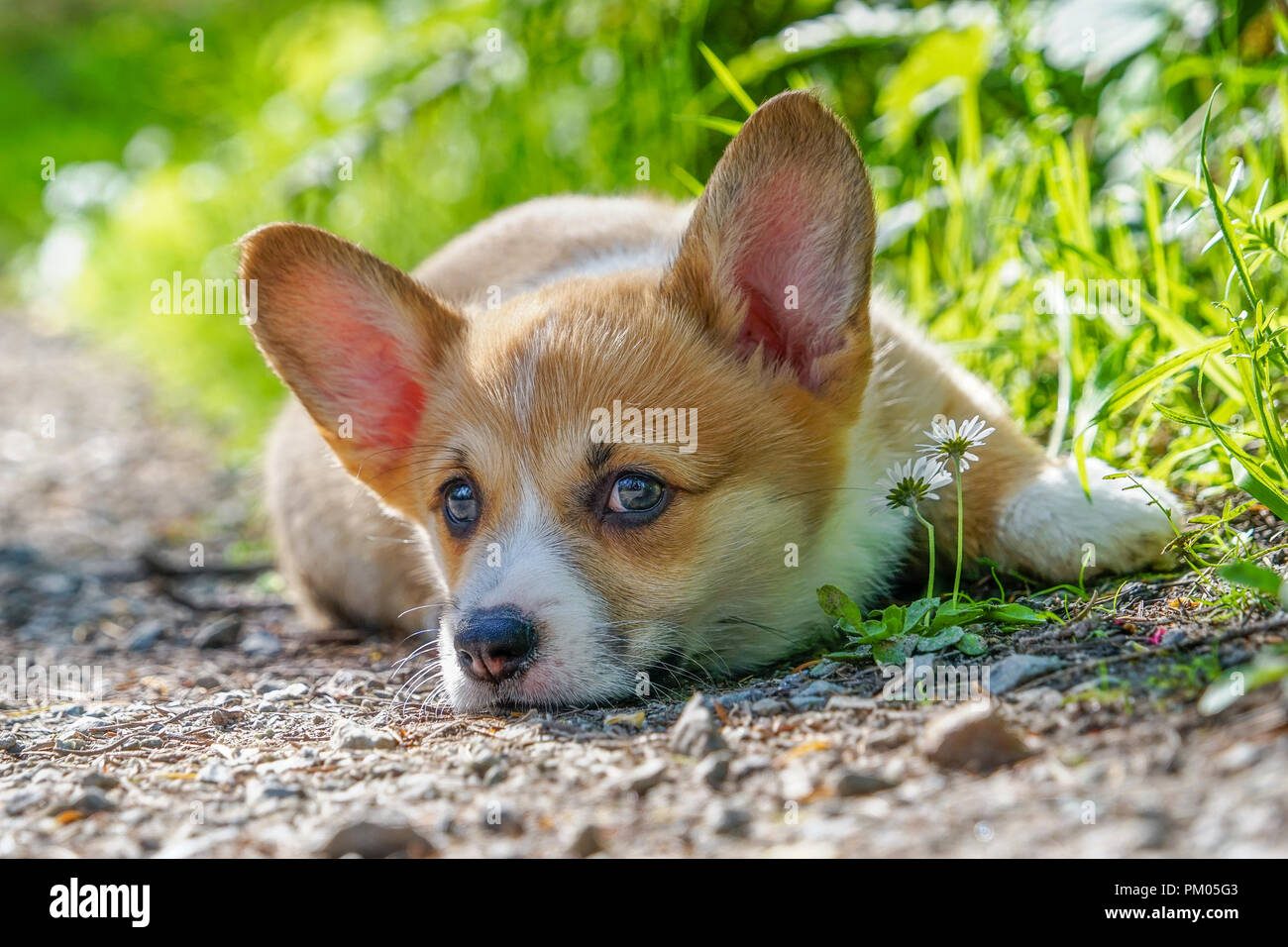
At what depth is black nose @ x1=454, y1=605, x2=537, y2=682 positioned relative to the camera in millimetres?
Answer: 2410

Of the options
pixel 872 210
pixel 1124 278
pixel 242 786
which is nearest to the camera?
pixel 242 786

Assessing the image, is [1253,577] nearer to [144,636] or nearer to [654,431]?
[654,431]

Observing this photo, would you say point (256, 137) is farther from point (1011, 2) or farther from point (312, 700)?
point (312, 700)

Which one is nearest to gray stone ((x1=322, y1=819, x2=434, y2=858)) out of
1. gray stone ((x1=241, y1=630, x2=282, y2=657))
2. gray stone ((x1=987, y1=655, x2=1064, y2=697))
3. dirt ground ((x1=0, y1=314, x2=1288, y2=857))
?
dirt ground ((x1=0, y1=314, x2=1288, y2=857))

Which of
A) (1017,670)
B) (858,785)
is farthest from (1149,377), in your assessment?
(858,785)

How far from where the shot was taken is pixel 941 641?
2404 mm

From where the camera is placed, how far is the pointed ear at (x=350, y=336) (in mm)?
2982

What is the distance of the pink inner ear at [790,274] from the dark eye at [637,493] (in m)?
0.42

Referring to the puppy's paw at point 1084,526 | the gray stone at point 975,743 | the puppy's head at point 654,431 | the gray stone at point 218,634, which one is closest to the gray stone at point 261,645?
the gray stone at point 218,634

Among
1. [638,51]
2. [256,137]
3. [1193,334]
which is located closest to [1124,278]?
[1193,334]

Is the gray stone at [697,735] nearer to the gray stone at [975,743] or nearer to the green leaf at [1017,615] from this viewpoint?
the gray stone at [975,743]

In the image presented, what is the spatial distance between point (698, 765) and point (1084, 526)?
1298 mm

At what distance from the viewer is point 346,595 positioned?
389 centimetres
